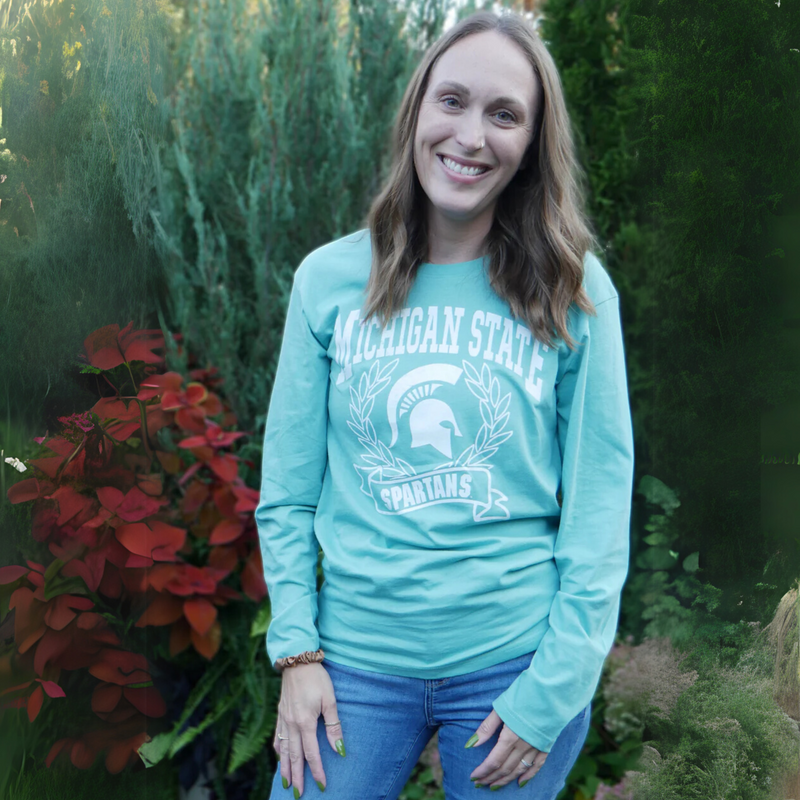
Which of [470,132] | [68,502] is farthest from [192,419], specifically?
[470,132]

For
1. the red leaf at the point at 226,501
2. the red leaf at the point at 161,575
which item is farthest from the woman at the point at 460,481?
the red leaf at the point at 226,501

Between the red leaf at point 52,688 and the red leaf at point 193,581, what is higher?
the red leaf at point 52,688

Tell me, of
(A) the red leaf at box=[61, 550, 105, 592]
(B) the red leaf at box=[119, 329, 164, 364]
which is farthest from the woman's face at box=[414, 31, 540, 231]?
(A) the red leaf at box=[61, 550, 105, 592]

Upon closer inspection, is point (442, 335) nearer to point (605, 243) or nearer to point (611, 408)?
point (611, 408)

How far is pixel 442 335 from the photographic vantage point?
4.64ft

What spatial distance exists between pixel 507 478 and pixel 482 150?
637mm

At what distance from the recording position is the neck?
1516 mm

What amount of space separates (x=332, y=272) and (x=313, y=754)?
3.13 ft

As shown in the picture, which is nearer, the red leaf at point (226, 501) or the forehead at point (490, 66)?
the forehead at point (490, 66)

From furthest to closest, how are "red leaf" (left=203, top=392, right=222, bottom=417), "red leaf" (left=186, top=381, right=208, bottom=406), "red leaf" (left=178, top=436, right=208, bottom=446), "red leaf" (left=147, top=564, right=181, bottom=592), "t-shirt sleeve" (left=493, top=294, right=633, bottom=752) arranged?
"red leaf" (left=203, top=392, right=222, bottom=417), "red leaf" (left=186, top=381, right=208, bottom=406), "red leaf" (left=178, top=436, right=208, bottom=446), "red leaf" (left=147, top=564, right=181, bottom=592), "t-shirt sleeve" (left=493, top=294, right=633, bottom=752)

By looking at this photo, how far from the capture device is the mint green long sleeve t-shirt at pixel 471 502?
1.35m

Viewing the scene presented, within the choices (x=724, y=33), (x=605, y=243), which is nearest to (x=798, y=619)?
(x=724, y=33)

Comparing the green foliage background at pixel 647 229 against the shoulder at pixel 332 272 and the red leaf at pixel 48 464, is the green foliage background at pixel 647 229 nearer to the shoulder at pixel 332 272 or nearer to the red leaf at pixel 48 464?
the red leaf at pixel 48 464

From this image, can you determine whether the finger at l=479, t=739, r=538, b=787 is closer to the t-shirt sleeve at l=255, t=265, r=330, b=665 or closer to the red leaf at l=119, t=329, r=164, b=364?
the t-shirt sleeve at l=255, t=265, r=330, b=665
